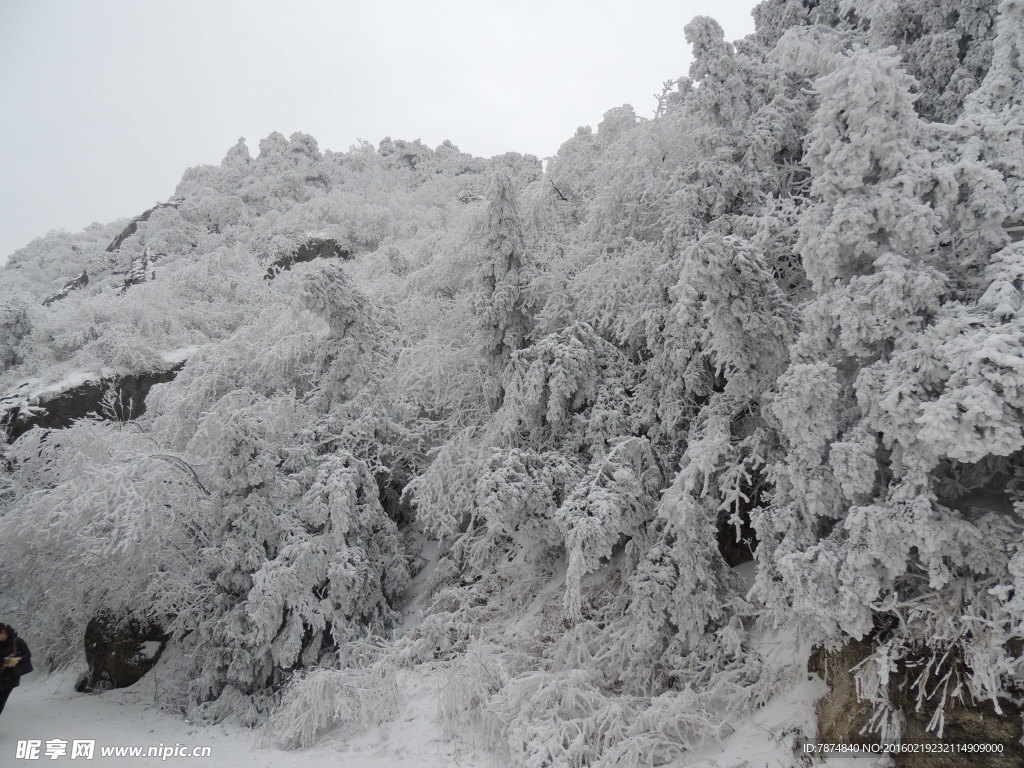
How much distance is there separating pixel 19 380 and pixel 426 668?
55.8ft

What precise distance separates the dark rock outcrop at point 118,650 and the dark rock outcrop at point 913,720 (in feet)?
35.9

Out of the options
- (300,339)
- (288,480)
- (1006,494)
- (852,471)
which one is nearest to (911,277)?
(852,471)

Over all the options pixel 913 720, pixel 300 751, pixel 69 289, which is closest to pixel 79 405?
pixel 300 751

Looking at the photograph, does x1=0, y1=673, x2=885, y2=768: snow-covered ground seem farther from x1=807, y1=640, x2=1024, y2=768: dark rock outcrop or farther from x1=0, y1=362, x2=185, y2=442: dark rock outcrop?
x1=0, y1=362, x2=185, y2=442: dark rock outcrop

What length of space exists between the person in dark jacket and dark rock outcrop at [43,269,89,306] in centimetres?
2562

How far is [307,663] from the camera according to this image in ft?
28.2

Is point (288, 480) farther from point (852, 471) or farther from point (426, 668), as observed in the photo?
point (852, 471)

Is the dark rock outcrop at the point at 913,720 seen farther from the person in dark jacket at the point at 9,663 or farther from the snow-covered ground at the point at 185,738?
the person in dark jacket at the point at 9,663

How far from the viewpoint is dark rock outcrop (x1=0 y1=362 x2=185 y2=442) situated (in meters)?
14.9

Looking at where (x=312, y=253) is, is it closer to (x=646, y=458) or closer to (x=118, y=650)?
(x=118, y=650)

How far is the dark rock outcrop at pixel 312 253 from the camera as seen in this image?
2477 cm

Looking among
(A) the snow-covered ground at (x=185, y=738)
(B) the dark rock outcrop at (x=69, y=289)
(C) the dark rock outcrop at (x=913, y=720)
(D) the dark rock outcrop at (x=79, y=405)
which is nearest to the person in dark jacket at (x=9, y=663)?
(A) the snow-covered ground at (x=185, y=738)

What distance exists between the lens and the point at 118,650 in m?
9.77

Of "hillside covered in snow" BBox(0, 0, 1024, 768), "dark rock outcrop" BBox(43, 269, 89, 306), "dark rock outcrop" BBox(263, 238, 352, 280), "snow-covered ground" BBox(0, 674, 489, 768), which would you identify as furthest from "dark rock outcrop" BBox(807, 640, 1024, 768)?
"dark rock outcrop" BBox(43, 269, 89, 306)
